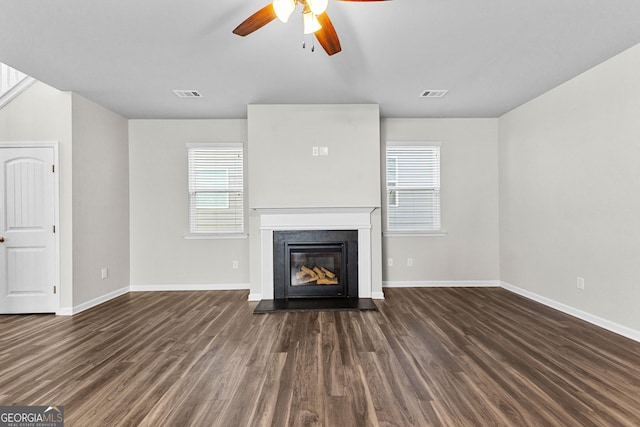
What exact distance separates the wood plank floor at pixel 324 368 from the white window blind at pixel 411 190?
1.69 metres

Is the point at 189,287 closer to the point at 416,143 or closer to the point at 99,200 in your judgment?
the point at 99,200

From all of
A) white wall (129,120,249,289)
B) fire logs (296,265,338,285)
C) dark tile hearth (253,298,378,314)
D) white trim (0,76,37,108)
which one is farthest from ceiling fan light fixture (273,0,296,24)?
white trim (0,76,37,108)

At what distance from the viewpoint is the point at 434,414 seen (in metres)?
1.93

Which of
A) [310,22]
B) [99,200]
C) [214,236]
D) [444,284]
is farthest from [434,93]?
[99,200]

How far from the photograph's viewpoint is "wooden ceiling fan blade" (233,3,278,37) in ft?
6.73

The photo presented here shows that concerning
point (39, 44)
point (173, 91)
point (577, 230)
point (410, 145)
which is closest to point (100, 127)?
point (173, 91)

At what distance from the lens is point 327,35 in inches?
88.7

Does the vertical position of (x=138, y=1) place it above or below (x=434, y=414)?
above

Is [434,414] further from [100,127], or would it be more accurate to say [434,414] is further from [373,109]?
[100,127]

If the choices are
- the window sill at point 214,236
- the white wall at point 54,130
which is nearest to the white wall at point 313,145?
the window sill at point 214,236

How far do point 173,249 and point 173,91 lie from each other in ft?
8.00

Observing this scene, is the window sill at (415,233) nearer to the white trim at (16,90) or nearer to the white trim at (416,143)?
the white trim at (416,143)

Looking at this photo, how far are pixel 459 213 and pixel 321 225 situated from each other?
2325 mm

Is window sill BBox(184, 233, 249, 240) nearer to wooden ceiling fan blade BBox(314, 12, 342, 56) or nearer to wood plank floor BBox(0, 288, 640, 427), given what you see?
wood plank floor BBox(0, 288, 640, 427)
